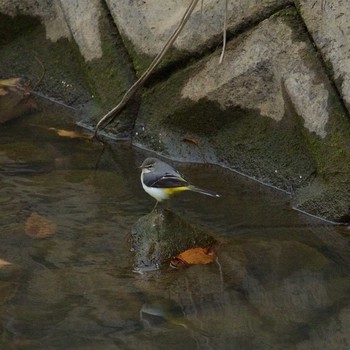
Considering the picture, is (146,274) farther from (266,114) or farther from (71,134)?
(71,134)

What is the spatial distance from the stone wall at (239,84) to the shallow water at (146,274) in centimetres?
21

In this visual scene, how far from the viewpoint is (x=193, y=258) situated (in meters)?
6.11

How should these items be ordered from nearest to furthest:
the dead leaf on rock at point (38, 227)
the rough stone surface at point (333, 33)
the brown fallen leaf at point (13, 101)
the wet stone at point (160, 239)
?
the wet stone at point (160, 239), the dead leaf on rock at point (38, 227), the rough stone surface at point (333, 33), the brown fallen leaf at point (13, 101)

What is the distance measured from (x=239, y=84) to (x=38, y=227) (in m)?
2.14

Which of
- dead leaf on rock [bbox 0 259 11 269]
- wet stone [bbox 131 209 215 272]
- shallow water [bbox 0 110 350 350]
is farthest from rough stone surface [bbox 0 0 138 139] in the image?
dead leaf on rock [bbox 0 259 11 269]

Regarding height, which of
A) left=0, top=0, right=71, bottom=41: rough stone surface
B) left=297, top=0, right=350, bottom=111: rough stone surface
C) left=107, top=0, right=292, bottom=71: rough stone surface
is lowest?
left=297, top=0, right=350, bottom=111: rough stone surface

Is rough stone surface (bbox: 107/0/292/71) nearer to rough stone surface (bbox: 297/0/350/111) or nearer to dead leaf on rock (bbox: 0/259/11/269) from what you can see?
rough stone surface (bbox: 297/0/350/111)

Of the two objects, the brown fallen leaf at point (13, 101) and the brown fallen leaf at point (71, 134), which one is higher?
the brown fallen leaf at point (13, 101)

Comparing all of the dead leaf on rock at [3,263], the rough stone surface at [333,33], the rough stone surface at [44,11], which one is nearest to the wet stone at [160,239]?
the dead leaf on rock at [3,263]

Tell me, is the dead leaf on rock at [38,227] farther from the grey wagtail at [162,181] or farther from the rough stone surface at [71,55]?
the rough stone surface at [71,55]

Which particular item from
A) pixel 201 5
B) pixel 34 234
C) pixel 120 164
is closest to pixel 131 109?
pixel 120 164

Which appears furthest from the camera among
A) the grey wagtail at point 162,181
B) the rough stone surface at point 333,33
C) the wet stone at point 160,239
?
the rough stone surface at point 333,33

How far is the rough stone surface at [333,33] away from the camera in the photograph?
691 cm

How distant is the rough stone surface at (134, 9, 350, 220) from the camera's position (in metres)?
7.05
